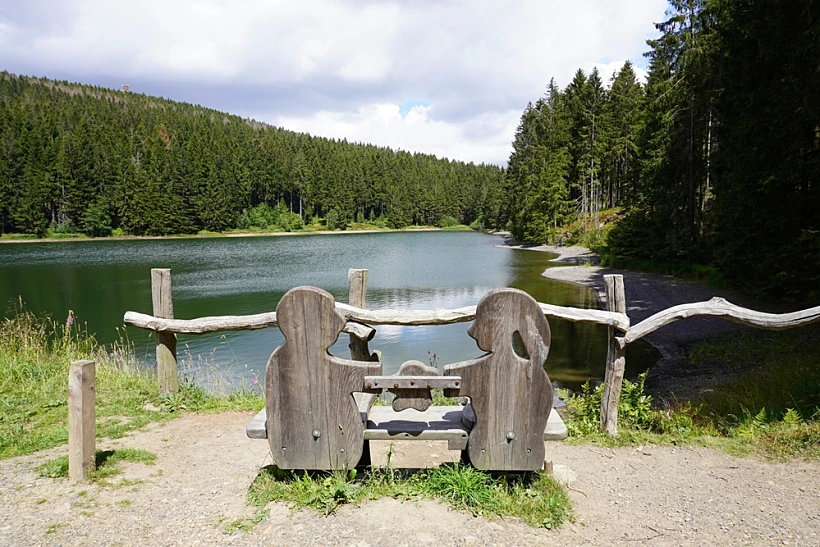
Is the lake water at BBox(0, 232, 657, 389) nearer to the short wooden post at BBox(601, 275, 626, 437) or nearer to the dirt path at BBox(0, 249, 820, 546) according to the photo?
the dirt path at BBox(0, 249, 820, 546)

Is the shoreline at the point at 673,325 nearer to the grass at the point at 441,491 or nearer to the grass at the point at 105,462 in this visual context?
the grass at the point at 441,491

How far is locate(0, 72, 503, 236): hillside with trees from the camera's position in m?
73.2

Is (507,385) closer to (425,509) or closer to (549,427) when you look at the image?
(549,427)

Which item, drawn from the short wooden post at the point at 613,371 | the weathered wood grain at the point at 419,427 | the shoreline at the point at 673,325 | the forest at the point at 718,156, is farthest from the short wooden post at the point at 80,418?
the forest at the point at 718,156

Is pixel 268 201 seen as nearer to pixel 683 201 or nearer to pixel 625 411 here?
pixel 683 201

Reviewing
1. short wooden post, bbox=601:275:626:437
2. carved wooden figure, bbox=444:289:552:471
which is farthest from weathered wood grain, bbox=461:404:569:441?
short wooden post, bbox=601:275:626:437

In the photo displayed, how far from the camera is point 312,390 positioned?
342 cm

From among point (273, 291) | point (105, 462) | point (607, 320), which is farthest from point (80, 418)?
point (273, 291)

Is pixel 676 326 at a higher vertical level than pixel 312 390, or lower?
lower

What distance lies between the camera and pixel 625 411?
5621 mm

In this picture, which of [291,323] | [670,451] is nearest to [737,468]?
[670,451]

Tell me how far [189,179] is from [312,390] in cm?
8595

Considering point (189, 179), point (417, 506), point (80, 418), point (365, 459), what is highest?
point (189, 179)

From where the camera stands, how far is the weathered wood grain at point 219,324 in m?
5.41
